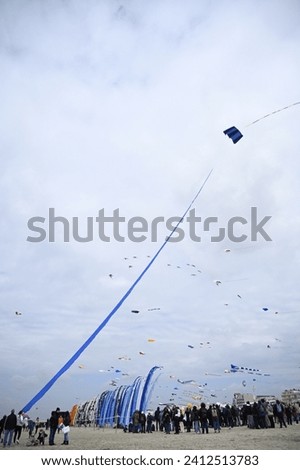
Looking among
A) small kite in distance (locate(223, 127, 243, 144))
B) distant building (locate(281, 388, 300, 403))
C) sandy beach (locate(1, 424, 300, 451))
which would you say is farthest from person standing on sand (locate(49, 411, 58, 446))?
distant building (locate(281, 388, 300, 403))

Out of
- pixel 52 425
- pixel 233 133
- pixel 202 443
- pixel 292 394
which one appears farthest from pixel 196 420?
pixel 292 394

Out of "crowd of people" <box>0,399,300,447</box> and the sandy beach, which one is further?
"crowd of people" <box>0,399,300,447</box>

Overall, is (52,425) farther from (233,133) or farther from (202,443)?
(233,133)

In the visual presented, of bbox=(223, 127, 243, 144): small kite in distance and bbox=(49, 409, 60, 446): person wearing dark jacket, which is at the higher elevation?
bbox=(223, 127, 243, 144): small kite in distance

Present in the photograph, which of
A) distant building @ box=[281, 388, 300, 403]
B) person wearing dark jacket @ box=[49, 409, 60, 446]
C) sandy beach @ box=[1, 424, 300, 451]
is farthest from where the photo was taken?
distant building @ box=[281, 388, 300, 403]

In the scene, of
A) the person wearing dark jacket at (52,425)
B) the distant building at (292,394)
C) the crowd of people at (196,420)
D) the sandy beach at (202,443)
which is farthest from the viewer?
the distant building at (292,394)

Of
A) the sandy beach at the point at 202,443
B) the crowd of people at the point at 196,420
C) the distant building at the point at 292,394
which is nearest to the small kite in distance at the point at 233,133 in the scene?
the sandy beach at the point at 202,443

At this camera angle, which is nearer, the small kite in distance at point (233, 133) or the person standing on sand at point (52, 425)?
the small kite in distance at point (233, 133)

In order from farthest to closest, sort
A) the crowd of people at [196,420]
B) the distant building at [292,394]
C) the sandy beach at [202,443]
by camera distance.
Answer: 1. the distant building at [292,394]
2. the crowd of people at [196,420]
3. the sandy beach at [202,443]

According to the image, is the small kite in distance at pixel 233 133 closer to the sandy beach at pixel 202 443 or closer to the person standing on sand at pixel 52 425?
the sandy beach at pixel 202 443

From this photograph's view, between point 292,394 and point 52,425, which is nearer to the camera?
point 52,425

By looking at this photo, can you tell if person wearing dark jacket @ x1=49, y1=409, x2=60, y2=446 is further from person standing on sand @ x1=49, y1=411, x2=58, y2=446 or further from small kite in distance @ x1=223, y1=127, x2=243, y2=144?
small kite in distance @ x1=223, y1=127, x2=243, y2=144

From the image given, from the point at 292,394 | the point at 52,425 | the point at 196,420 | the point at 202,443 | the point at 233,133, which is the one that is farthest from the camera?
the point at 292,394

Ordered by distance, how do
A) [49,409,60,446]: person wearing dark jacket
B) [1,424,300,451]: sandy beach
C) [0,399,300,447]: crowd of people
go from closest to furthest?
1. [1,424,300,451]: sandy beach
2. [49,409,60,446]: person wearing dark jacket
3. [0,399,300,447]: crowd of people
